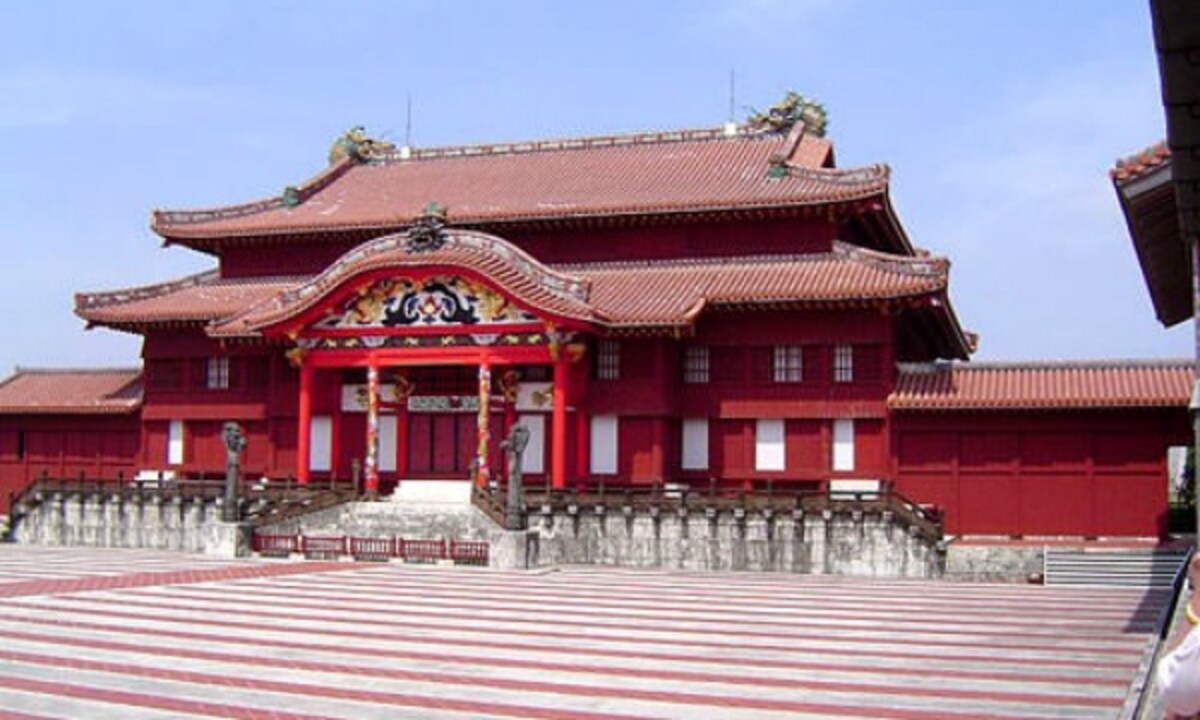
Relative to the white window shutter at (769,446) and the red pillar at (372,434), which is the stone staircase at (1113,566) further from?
the red pillar at (372,434)

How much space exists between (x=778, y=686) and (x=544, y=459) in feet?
76.8

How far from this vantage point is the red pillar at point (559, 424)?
33.9 m

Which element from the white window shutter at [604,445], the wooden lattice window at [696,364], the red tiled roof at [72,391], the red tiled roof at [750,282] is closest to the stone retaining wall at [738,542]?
the white window shutter at [604,445]

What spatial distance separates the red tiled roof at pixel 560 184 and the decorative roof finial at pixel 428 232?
318cm

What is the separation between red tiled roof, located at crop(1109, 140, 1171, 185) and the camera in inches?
574

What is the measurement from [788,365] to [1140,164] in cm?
2064

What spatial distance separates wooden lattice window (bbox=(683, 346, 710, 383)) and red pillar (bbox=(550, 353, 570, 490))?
11.4ft

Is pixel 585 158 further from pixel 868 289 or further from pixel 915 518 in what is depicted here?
pixel 915 518

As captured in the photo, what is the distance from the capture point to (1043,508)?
3247 centimetres

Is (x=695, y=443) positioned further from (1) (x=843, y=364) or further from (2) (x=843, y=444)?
(1) (x=843, y=364)

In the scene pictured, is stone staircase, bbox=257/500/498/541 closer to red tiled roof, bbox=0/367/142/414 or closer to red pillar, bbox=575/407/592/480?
red pillar, bbox=575/407/592/480

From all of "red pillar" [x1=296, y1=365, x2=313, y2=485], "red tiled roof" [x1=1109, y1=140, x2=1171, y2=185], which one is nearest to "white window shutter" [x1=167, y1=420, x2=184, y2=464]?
"red pillar" [x1=296, y1=365, x2=313, y2=485]

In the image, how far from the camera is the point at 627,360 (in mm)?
35656

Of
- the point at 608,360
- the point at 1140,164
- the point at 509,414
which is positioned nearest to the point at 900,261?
the point at 608,360
